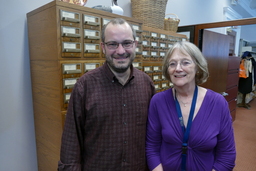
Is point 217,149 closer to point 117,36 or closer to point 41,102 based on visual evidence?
point 117,36

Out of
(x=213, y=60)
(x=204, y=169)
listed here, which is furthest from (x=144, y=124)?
(x=213, y=60)

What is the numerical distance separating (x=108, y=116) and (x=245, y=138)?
131 inches

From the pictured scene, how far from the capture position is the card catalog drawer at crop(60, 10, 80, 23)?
1.27 m

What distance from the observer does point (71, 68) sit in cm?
136

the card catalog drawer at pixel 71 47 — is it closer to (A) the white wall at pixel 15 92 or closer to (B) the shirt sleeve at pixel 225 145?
(A) the white wall at pixel 15 92

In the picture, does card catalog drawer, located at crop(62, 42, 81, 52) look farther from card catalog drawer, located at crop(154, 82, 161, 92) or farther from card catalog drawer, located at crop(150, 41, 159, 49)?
card catalog drawer, located at crop(154, 82, 161, 92)

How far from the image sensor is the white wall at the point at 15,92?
1525 mm

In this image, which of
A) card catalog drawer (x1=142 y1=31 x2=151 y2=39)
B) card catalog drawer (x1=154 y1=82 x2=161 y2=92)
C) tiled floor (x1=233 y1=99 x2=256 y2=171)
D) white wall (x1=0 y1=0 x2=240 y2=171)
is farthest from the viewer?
tiled floor (x1=233 y1=99 x2=256 y2=171)

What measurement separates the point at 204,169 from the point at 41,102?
1.26 meters

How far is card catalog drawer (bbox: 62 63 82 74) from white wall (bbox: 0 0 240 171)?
1.82 ft

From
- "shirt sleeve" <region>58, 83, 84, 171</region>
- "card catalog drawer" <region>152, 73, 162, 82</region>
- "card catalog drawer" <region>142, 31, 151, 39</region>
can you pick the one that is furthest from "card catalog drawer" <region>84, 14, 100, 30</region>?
"card catalog drawer" <region>152, 73, 162, 82</region>

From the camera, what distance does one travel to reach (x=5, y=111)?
1.57 meters

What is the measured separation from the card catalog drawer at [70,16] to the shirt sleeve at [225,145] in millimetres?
1092

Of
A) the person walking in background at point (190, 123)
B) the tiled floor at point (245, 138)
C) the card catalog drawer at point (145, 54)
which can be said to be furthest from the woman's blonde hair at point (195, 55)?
the tiled floor at point (245, 138)
